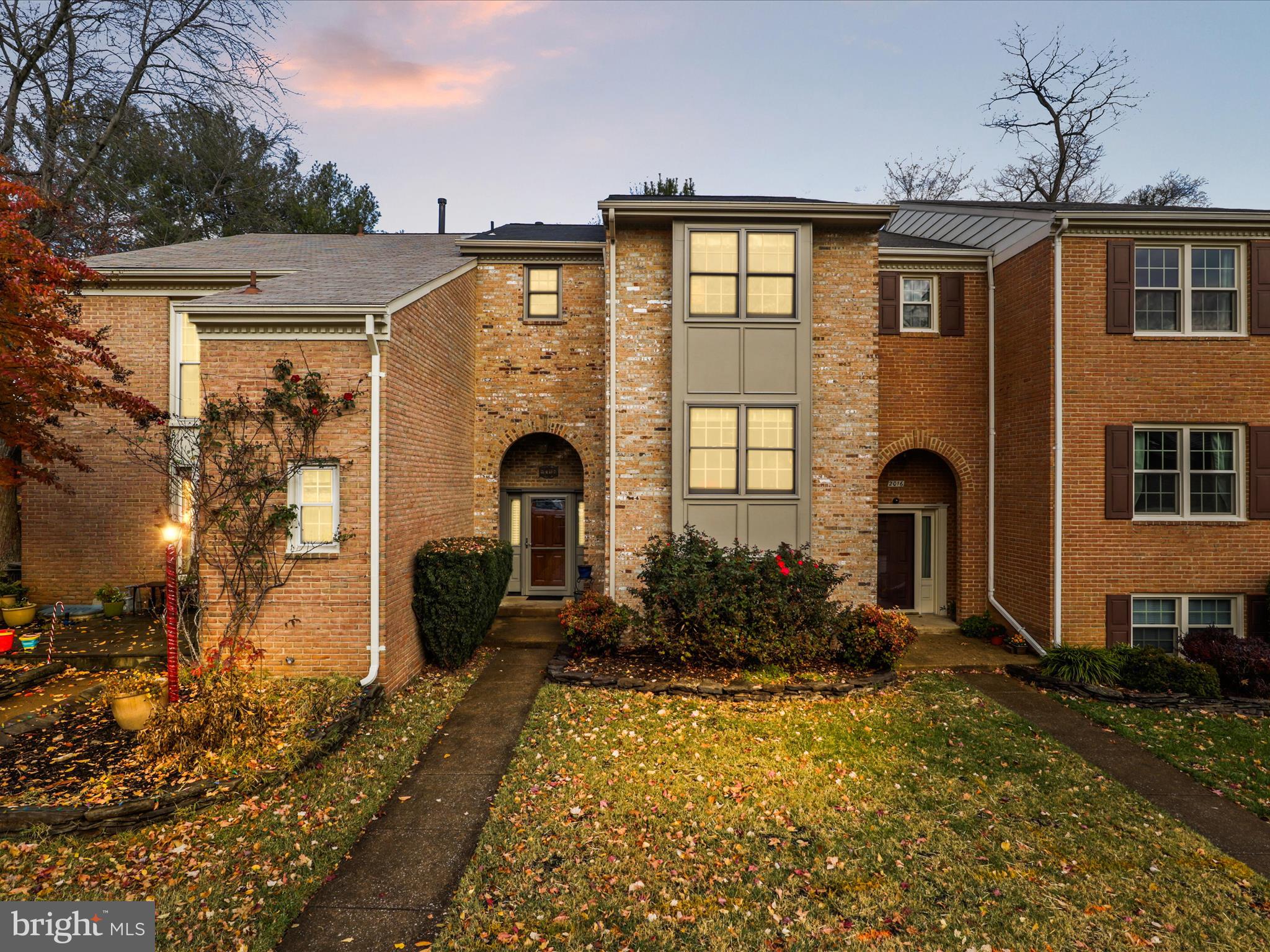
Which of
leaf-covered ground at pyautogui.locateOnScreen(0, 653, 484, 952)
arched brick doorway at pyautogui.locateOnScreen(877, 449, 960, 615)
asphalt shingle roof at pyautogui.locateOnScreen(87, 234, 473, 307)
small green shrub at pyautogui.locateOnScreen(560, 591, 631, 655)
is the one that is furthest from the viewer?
arched brick doorway at pyautogui.locateOnScreen(877, 449, 960, 615)

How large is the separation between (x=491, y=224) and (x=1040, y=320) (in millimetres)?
14065

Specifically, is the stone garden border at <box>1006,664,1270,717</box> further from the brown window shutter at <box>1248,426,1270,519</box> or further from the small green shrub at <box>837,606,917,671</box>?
the brown window shutter at <box>1248,426,1270,519</box>

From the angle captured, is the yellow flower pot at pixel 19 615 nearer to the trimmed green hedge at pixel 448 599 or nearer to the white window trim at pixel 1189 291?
the trimmed green hedge at pixel 448 599

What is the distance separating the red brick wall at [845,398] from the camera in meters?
10.0

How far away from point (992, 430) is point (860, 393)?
325 cm

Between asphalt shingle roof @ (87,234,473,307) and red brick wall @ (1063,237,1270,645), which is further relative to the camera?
A: red brick wall @ (1063,237,1270,645)

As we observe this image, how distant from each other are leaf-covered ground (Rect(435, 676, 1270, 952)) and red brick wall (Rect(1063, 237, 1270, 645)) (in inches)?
176

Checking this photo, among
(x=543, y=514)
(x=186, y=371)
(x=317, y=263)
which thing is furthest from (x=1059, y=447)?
(x=186, y=371)

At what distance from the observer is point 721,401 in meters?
9.72

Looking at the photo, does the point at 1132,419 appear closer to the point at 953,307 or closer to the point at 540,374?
the point at 953,307

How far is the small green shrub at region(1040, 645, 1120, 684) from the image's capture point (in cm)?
852

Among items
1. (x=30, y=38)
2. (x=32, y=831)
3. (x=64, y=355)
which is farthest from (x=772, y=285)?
(x=30, y=38)

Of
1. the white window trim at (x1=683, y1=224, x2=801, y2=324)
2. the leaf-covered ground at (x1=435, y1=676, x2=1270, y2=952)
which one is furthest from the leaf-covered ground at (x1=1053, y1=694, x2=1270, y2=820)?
the white window trim at (x1=683, y1=224, x2=801, y2=324)

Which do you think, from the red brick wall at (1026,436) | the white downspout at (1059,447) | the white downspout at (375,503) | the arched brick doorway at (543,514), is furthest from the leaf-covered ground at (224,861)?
the red brick wall at (1026,436)
